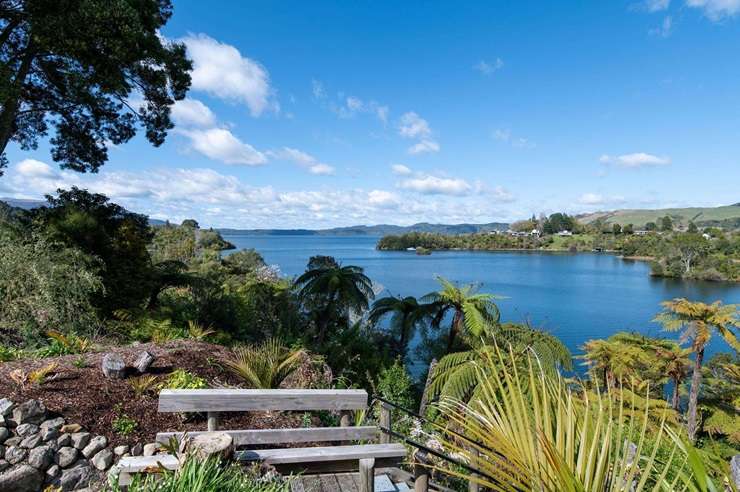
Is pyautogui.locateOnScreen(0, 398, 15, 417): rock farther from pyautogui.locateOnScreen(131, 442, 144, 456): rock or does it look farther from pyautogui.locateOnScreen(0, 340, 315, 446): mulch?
pyautogui.locateOnScreen(131, 442, 144, 456): rock

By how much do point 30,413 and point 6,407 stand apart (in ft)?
0.58

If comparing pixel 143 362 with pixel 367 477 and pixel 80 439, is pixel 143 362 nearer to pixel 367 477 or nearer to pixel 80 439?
pixel 80 439

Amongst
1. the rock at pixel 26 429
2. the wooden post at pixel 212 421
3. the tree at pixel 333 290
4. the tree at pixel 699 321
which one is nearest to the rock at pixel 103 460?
the rock at pixel 26 429

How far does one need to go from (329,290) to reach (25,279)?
7324mm

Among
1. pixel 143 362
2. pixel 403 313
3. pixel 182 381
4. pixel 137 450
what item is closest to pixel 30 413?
pixel 137 450

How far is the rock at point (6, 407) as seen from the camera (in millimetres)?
3189

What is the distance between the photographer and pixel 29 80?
7934 mm

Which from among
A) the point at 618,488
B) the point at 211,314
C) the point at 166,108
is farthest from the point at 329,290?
the point at 618,488

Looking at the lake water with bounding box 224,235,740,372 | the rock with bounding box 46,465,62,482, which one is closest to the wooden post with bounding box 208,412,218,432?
the rock with bounding box 46,465,62,482

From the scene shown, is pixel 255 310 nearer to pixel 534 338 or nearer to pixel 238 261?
pixel 534 338

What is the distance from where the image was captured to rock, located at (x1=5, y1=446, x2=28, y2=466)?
10.0 ft

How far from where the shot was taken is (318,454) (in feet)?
10.0

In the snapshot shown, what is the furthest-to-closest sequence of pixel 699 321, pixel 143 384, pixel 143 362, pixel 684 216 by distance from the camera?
pixel 684 216, pixel 699 321, pixel 143 362, pixel 143 384

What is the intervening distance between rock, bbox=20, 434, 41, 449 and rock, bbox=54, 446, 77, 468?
7.3 inches
